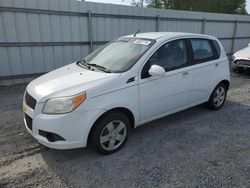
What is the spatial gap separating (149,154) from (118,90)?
3.39 feet

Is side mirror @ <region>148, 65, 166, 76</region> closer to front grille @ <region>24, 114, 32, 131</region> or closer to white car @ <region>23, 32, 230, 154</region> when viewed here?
A: white car @ <region>23, 32, 230, 154</region>

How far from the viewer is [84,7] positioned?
291 inches

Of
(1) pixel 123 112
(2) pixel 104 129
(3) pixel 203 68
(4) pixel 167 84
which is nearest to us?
(2) pixel 104 129

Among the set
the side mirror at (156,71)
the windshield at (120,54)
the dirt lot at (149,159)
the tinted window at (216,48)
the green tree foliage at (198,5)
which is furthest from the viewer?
the green tree foliage at (198,5)

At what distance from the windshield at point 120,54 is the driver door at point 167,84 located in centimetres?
22

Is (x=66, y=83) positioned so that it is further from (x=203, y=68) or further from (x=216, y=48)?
(x=216, y=48)

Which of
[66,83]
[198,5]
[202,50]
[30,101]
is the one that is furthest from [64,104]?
[198,5]

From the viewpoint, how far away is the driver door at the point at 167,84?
3488mm

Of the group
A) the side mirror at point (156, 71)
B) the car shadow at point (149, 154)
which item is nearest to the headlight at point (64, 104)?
the car shadow at point (149, 154)

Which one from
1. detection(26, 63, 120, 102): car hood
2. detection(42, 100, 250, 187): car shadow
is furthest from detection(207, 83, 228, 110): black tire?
detection(26, 63, 120, 102): car hood

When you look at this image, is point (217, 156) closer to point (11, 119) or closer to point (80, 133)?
point (80, 133)

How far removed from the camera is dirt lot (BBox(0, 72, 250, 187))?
277 cm

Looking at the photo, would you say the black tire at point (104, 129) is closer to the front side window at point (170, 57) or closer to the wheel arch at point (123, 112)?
the wheel arch at point (123, 112)

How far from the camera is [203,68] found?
4.36m
